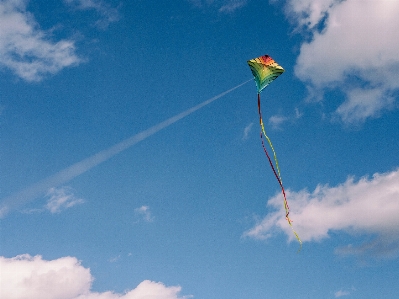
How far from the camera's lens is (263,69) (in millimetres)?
35219

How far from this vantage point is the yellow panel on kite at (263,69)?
3509cm

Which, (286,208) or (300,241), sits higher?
(286,208)

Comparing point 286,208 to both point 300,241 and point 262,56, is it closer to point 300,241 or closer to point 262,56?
point 300,241

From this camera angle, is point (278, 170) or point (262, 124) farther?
point (262, 124)

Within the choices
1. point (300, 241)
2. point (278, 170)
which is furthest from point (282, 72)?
point (300, 241)

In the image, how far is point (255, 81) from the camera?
35.8 metres

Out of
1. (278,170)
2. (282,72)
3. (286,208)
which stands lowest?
(286,208)

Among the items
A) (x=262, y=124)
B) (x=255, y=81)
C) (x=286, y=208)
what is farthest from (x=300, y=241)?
(x=255, y=81)

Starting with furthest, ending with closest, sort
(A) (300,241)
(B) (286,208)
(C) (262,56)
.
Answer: (C) (262,56) < (B) (286,208) < (A) (300,241)

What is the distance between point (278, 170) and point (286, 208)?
3.32 metres

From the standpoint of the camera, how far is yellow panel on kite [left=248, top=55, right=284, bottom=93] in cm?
3509

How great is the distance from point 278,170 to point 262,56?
A: 1064cm

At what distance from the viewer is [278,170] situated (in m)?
33.3

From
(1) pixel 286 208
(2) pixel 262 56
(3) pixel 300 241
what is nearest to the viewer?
(3) pixel 300 241
